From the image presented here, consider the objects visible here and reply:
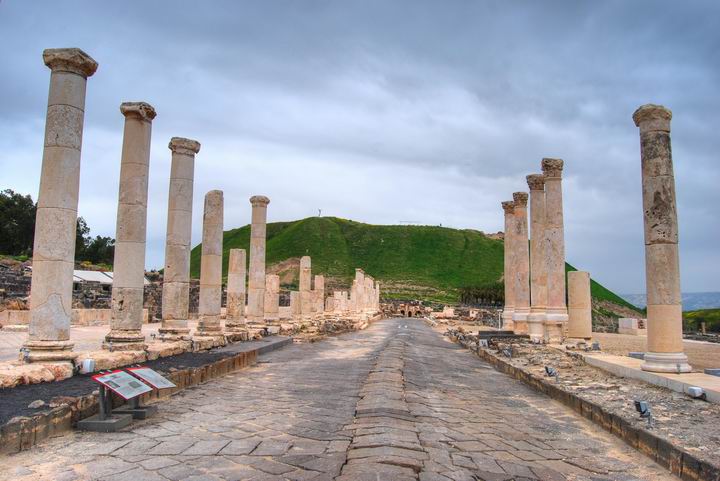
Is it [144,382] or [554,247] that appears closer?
[144,382]

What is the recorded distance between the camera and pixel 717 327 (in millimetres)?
40500

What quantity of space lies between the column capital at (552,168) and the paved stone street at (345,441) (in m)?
9.41

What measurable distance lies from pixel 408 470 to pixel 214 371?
23.9ft

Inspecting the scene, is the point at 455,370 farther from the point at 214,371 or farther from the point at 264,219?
the point at 264,219

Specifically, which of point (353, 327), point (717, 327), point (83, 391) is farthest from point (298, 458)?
point (717, 327)

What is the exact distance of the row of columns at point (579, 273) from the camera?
10.7 meters

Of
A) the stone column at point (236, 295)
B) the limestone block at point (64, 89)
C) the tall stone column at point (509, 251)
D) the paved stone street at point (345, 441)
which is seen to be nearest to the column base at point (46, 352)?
the paved stone street at point (345, 441)

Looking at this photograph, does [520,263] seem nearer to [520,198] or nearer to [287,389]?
[520,198]

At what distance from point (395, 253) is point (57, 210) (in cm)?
11229

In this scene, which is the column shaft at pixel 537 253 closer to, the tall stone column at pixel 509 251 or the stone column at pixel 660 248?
the tall stone column at pixel 509 251

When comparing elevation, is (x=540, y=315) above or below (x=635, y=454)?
above

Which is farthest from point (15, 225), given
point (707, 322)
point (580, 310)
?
point (707, 322)

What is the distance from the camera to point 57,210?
927 cm

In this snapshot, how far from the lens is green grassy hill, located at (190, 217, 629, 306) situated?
100438 mm
